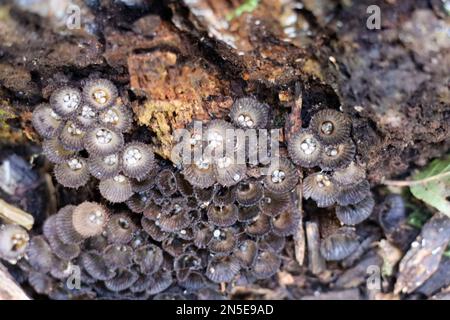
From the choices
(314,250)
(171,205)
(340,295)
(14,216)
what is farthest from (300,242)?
(14,216)

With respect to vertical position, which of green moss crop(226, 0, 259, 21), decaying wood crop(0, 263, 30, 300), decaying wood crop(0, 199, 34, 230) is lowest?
decaying wood crop(0, 263, 30, 300)

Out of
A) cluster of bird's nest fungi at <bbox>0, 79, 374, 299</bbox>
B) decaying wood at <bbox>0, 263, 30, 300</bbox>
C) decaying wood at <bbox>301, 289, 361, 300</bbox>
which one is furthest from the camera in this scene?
decaying wood at <bbox>301, 289, 361, 300</bbox>

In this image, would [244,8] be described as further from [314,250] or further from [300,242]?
[314,250]

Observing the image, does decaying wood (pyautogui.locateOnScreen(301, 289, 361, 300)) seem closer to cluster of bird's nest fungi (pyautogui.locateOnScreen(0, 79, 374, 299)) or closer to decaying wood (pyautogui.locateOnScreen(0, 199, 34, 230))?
cluster of bird's nest fungi (pyautogui.locateOnScreen(0, 79, 374, 299))

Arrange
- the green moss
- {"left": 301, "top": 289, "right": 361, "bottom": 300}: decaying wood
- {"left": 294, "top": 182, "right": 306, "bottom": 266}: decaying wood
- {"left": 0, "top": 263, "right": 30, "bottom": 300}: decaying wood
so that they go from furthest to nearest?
{"left": 301, "top": 289, "right": 361, "bottom": 300}: decaying wood → {"left": 294, "top": 182, "right": 306, "bottom": 266}: decaying wood → {"left": 0, "top": 263, "right": 30, "bottom": 300}: decaying wood → the green moss

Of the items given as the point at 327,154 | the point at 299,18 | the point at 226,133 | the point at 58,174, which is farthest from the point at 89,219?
the point at 299,18

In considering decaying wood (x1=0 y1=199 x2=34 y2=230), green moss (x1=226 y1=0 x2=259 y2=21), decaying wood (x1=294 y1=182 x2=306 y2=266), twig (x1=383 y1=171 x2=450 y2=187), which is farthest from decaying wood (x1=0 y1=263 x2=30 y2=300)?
twig (x1=383 y1=171 x2=450 y2=187)
